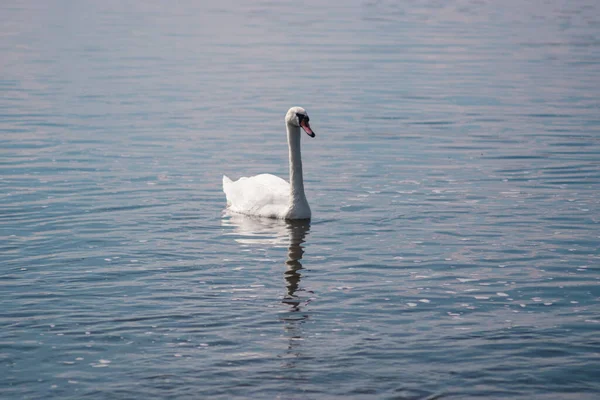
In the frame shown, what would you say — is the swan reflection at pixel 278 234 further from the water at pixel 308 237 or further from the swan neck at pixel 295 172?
the swan neck at pixel 295 172

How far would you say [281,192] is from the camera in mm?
17484

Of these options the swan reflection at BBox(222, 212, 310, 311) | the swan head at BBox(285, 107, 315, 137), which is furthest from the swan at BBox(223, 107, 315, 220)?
the swan reflection at BBox(222, 212, 310, 311)

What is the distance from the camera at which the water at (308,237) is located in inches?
420

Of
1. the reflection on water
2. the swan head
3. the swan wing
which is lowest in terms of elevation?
the reflection on water

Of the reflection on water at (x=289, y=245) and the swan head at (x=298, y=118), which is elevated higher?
the swan head at (x=298, y=118)

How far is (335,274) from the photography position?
552 inches

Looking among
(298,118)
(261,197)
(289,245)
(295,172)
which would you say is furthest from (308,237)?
(298,118)

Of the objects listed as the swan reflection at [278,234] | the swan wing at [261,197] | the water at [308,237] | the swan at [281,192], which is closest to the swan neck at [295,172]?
the swan at [281,192]

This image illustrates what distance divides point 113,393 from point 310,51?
35529 millimetres

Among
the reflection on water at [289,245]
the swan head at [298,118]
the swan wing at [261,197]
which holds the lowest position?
the reflection on water at [289,245]

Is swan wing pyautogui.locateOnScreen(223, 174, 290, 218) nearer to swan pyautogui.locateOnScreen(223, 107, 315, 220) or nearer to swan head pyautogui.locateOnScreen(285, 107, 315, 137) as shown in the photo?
swan pyautogui.locateOnScreen(223, 107, 315, 220)

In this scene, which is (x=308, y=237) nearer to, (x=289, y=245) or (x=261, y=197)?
(x=289, y=245)

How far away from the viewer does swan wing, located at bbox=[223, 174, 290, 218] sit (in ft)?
57.1

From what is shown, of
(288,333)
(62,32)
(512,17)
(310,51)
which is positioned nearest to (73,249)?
(288,333)
